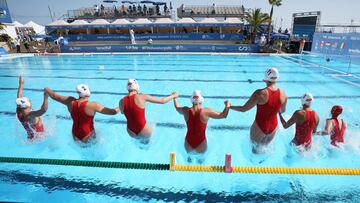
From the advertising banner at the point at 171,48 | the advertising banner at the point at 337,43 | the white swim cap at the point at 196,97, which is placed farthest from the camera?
the advertising banner at the point at 171,48

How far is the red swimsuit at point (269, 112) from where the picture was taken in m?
3.15

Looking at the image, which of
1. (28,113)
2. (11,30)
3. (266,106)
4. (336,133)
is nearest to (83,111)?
(28,113)

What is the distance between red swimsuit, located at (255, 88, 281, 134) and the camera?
315 centimetres

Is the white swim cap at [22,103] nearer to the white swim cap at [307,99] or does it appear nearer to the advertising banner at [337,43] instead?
the white swim cap at [307,99]

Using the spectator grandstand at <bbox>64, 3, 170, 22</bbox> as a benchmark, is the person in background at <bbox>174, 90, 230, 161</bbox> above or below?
below

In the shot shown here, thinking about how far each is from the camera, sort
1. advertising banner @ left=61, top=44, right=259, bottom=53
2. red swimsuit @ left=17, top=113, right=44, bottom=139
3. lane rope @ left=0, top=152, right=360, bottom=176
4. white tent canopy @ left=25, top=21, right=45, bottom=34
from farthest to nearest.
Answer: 1. white tent canopy @ left=25, top=21, right=45, bottom=34
2. advertising banner @ left=61, top=44, right=259, bottom=53
3. red swimsuit @ left=17, top=113, right=44, bottom=139
4. lane rope @ left=0, top=152, right=360, bottom=176

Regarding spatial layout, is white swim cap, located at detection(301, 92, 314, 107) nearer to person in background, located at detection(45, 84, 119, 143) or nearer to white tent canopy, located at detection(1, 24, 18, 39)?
person in background, located at detection(45, 84, 119, 143)

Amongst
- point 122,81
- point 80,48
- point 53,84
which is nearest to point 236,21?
point 80,48

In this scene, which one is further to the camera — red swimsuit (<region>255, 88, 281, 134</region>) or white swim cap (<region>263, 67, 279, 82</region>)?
red swimsuit (<region>255, 88, 281, 134</region>)

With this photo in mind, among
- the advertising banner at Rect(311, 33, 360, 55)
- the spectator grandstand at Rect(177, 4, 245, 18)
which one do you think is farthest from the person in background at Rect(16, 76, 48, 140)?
the spectator grandstand at Rect(177, 4, 245, 18)

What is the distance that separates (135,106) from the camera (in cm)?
354

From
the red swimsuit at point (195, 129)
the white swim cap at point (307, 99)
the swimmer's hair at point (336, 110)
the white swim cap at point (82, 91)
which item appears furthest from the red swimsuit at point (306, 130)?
the white swim cap at point (82, 91)

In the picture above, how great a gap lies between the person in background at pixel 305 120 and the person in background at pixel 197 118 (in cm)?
103

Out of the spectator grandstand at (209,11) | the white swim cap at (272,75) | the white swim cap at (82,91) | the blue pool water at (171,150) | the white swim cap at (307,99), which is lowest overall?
the blue pool water at (171,150)
